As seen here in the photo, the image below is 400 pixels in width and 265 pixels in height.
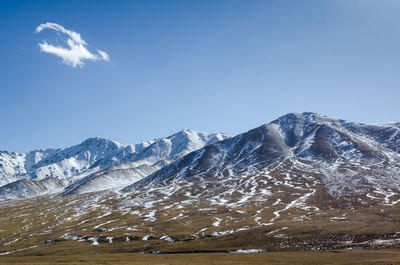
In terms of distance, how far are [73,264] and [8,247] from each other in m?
56.5

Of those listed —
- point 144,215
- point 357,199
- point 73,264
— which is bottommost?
point 357,199

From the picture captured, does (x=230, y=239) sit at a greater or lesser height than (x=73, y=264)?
lesser

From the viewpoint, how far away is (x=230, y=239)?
76125mm

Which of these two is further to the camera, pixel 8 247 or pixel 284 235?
pixel 8 247

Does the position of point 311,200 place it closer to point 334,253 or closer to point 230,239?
point 230,239

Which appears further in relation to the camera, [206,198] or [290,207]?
[206,198]

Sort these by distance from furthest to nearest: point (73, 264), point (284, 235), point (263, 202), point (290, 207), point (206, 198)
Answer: point (206, 198)
point (263, 202)
point (290, 207)
point (284, 235)
point (73, 264)

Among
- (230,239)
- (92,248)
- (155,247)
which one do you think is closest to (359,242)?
(230,239)

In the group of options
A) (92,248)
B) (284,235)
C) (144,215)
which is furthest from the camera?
(144,215)

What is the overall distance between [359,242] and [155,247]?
156 feet

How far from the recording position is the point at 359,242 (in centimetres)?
6125

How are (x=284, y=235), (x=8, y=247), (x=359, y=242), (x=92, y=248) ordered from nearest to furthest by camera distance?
(x=359, y=242) → (x=284, y=235) → (x=92, y=248) → (x=8, y=247)

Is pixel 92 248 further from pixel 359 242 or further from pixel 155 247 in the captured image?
pixel 359 242

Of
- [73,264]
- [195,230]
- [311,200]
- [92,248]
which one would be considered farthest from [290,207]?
[73,264]
